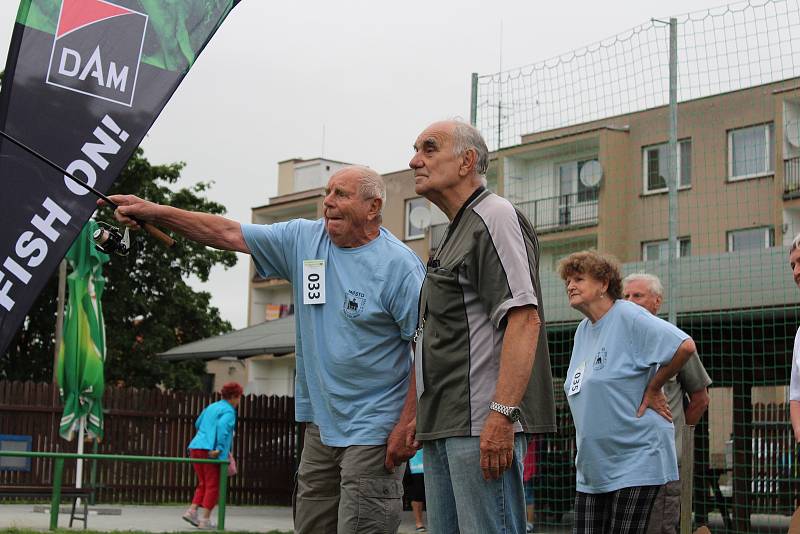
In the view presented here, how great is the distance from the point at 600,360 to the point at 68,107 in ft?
9.49

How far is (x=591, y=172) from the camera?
39531mm

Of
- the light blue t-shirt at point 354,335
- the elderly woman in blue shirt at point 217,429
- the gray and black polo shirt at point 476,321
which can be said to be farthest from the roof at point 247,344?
the gray and black polo shirt at point 476,321

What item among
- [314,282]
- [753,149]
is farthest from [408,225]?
[314,282]

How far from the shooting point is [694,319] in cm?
1309

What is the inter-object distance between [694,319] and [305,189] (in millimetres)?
56521

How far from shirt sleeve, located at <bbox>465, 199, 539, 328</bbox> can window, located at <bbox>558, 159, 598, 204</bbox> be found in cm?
3661

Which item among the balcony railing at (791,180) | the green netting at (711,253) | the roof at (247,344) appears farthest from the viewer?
the balcony railing at (791,180)

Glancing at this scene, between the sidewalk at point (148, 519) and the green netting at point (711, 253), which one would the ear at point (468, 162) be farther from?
the sidewalk at point (148, 519)

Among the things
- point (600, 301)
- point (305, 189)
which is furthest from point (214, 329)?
point (600, 301)

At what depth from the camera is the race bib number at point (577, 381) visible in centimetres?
615

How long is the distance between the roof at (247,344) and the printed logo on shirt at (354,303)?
12184 millimetres

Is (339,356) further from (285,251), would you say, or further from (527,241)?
(527,241)

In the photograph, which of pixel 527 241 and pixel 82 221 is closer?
pixel 527 241

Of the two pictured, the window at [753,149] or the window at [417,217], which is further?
the window at [417,217]
